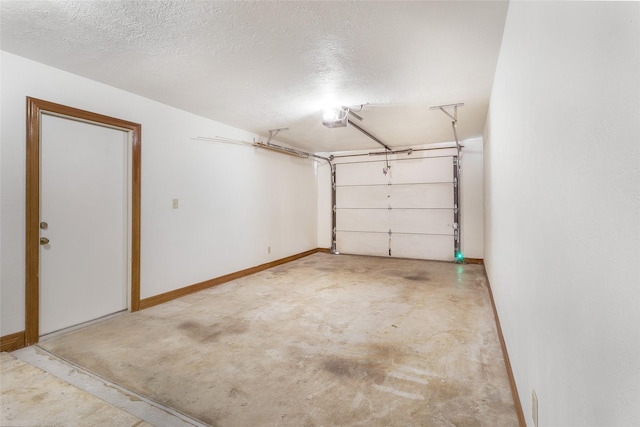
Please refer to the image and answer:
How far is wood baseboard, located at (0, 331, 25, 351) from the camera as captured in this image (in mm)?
2361

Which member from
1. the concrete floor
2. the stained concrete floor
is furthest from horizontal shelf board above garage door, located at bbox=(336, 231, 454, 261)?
the stained concrete floor

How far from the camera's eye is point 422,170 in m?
6.34

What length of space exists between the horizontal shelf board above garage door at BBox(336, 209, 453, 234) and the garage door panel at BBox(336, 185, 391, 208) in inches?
5.4

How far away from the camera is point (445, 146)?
6.09 m

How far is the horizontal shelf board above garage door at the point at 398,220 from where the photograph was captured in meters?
6.20

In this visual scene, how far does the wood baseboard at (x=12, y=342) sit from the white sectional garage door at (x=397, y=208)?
220 inches

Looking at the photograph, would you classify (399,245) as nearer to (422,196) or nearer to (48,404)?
(422,196)

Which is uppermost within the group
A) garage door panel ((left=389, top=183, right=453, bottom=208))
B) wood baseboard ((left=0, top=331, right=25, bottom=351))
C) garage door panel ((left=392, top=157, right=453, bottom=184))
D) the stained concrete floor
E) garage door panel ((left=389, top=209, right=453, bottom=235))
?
garage door panel ((left=392, top=157, right=453, bottom=184))

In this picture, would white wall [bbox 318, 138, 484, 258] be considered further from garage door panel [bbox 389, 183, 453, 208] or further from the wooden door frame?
the wooden door frame

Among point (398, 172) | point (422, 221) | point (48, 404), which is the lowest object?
point (48, 404)

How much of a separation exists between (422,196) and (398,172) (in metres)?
0.74

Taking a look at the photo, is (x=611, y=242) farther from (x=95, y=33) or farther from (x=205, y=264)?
(x=205, y=264)

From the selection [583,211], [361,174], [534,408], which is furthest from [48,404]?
[361,174]

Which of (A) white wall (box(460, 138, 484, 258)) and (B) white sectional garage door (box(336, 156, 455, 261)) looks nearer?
(A) white wall (box(460, 138, 484, 258))
